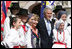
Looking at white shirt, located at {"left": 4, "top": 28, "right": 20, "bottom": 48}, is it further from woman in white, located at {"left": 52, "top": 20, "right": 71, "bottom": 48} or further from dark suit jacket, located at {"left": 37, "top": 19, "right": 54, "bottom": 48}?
woman in white, located at {"left": 52, "top": 20, "right": 71, "bottom": 48}

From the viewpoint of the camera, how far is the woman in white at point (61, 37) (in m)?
4.01

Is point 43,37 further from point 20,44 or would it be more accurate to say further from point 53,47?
point 20,44

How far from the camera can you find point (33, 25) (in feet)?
12.3

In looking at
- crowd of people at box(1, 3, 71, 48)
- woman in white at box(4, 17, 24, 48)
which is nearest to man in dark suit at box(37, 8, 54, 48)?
crowd of people at box(1, 3, 71, 48)

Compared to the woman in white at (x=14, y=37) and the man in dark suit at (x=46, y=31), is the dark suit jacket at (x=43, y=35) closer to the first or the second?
the man in dark suit at (x=46, y=31)

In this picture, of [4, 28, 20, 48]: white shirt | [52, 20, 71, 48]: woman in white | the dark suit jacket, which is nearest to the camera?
[4, 28, 20, 48]: white shirt

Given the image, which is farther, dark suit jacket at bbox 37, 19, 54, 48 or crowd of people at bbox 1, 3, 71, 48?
dark suit jacket at bbox 37, 19, 54, 48

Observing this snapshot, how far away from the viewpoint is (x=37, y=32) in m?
3.84

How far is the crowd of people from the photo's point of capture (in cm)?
352

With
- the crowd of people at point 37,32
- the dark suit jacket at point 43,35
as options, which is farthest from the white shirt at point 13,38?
the dark suit jacket at point 43,35

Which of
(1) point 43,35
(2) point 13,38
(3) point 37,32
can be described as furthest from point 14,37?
(1) point 43,35

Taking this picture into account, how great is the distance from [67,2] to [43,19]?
343 inches

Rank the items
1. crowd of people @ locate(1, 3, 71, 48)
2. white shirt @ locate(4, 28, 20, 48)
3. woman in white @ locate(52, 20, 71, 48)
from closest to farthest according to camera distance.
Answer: white shirt @ locate(4, 28, 20, 48), crowd of people @ locate(1, 3, 71, 48), woman in white @ locate(52, 20, 71, 48)

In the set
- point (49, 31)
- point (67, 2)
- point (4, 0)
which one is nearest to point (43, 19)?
point (49, 31)
